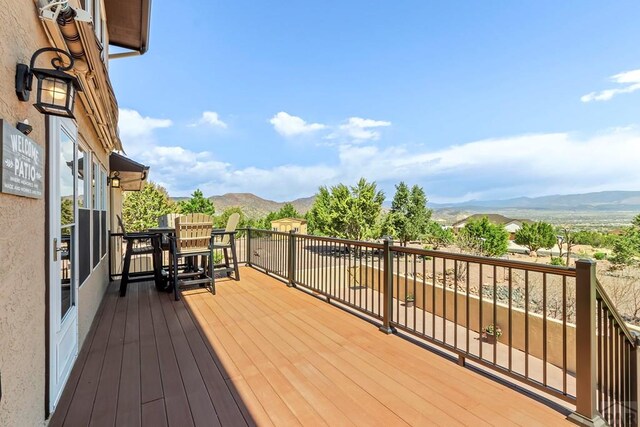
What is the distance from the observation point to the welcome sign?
1182 millimetres

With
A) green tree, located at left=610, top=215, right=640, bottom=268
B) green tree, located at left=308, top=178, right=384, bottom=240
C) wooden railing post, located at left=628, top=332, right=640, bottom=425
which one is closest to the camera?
wooden railing post, located at left=628, top=332, right=640, bottom=425

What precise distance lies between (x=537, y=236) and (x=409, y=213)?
14.8m

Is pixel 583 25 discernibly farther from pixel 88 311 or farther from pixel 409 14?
pixel 88 311

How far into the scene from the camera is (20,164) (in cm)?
134

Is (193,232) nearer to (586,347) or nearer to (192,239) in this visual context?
(192,239)

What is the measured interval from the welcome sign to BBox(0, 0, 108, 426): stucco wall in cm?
5

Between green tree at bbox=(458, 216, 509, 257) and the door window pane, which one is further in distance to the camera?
green tree at bbox=(458, 216, 509, 257)

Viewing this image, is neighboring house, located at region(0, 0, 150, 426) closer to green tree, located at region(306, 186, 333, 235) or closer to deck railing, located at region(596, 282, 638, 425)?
deck railing, located at region(596, 282, 638, 425)

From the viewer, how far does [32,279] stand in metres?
1.58

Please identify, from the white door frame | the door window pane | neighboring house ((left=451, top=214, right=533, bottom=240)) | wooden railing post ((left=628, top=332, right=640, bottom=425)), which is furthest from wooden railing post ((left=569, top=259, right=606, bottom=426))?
neighboring house ((left=451, top=214, right=533, bottom=240))

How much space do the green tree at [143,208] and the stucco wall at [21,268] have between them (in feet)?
45.4

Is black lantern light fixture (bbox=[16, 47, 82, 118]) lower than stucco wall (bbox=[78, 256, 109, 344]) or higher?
higher

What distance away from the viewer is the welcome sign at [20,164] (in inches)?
46.5

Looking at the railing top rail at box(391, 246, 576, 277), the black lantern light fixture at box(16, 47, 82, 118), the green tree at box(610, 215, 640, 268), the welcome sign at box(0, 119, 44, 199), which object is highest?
the black lantern light fixture at box(16, 47, 82, 118)
